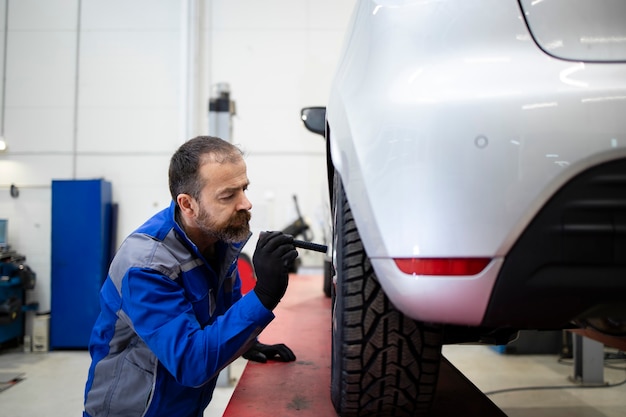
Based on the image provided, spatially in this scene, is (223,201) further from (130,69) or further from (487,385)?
(130,69)

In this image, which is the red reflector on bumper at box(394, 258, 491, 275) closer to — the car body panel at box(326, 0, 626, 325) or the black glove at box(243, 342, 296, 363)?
the car body panel at box(326, 0, 626, 325)

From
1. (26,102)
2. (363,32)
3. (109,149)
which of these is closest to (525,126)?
(363,32)

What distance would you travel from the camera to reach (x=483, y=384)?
3660mm

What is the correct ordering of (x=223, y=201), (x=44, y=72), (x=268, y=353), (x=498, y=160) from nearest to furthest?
(x=498, y=160) < (x=223, y=201) < (x=268, y=353) < (x=44, y=72)

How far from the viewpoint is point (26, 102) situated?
5969mm

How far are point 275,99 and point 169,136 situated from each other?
1.51m

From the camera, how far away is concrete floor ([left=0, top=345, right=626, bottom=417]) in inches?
125

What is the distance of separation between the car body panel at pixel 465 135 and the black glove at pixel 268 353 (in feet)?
3.38

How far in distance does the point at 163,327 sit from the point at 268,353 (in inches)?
26.7

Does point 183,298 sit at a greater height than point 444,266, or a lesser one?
lesser

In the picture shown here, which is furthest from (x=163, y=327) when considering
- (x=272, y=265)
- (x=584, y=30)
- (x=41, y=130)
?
(x=41, y=130)

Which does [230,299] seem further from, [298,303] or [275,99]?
[275,99]

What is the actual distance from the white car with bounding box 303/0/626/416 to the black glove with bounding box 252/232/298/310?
40 cm

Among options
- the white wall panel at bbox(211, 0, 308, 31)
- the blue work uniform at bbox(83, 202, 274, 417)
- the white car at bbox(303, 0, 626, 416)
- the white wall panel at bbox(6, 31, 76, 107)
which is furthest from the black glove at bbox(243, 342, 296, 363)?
the white wall panel at bbox(6, 31, 76, 107)
